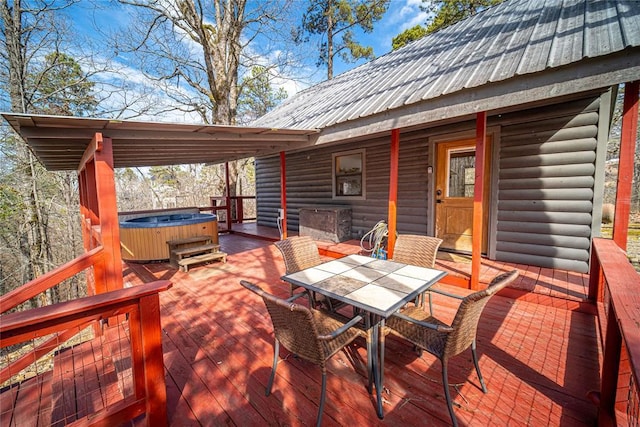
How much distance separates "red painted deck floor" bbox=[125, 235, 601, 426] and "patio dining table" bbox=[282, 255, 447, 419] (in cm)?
27

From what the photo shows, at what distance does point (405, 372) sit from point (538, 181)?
11.4ft

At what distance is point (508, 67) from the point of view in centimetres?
265

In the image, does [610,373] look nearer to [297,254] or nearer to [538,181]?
[297,254]

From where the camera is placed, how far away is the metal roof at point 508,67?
2.20 meters

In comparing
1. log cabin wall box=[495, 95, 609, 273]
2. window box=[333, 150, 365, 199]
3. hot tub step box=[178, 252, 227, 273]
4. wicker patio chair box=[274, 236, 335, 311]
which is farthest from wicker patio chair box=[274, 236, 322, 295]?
window box=[333, 150, 365, 199]

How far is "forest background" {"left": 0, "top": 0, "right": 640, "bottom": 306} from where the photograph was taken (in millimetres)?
7523

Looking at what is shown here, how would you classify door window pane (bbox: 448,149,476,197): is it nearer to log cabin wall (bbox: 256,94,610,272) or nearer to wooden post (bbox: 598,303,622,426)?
log cabin wall (bbox: 256,94,610,272)

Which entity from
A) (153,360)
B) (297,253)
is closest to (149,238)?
(297,253)

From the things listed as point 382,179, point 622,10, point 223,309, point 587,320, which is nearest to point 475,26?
point 622,10

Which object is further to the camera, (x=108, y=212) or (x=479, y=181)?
(x=479, y=181)

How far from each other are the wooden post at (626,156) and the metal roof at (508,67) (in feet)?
1.98

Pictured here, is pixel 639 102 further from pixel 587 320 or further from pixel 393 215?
pixel 393 215

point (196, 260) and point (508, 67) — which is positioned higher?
point (508, 67)

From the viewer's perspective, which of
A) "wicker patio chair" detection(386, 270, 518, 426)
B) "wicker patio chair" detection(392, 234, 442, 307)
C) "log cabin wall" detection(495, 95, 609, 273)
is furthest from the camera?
"log cabin wall" detection(495, 95, 609, 273)
